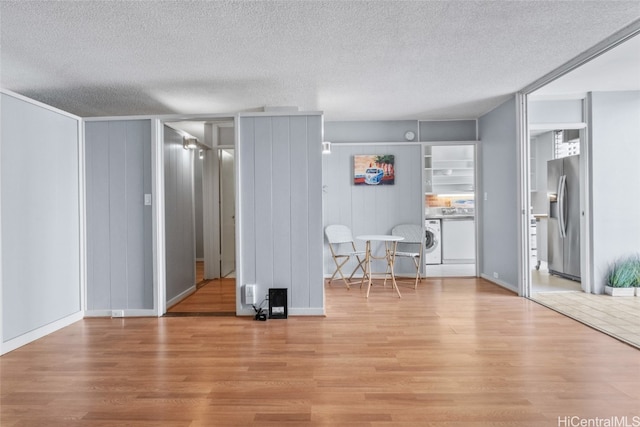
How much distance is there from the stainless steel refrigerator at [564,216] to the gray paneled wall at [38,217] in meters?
6.28

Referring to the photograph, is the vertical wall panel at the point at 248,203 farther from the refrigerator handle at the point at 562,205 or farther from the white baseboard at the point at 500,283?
the refrigerator handle at the point at 562,205

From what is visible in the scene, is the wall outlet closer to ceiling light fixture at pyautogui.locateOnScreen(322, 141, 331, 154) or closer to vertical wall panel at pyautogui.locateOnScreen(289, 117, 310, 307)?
vertical wall panel at pyautogui.locateOnScreen(289, 117, 310, 307)

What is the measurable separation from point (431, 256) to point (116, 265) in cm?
538

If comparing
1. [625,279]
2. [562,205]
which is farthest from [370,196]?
[625,279]

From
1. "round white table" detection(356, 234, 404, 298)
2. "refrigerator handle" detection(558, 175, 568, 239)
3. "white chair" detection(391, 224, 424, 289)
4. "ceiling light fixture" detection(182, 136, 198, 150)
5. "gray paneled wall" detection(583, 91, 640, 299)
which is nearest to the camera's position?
"gray paneled wall" detection(583, 91, 640, 299)

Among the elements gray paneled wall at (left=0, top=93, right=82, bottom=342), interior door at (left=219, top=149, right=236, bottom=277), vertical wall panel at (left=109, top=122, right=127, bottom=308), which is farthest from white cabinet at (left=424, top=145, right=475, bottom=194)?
gray paneled wall at (left=0, top=93, right=82, bottom=342)

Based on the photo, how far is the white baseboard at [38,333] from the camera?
119 inches

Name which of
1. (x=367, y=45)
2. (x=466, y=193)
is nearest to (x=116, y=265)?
(x=367, y=45)

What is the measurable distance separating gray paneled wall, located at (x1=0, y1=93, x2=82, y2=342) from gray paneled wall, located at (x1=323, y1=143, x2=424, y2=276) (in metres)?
3.48

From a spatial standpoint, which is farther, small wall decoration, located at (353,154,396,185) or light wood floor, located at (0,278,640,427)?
small wall decoration, located at (353,154,396,185)

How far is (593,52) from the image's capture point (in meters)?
3.39

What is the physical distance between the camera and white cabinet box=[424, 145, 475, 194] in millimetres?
7664

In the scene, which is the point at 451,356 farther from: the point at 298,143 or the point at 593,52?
the point at 593,52

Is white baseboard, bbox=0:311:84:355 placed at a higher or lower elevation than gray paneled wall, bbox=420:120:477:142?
lower
